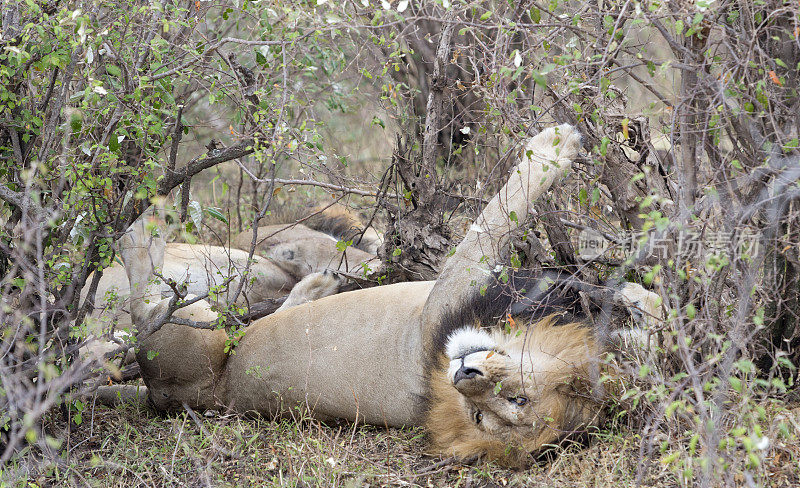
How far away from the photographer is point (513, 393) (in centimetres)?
298

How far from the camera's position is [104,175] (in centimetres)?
325

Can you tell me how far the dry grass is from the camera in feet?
9.12

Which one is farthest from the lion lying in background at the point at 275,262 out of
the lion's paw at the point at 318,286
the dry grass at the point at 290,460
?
the dry grass at the point at 290,460

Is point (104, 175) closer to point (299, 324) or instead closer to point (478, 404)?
point (299, 324)

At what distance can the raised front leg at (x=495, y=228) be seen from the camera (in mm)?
3355

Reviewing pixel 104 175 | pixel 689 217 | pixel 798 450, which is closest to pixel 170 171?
pixel 104 175

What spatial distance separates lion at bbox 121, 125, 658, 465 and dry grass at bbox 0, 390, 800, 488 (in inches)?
3.7

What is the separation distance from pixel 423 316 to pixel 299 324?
691 mm

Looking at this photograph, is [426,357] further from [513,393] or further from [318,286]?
[318,286]

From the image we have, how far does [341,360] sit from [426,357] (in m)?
0.42

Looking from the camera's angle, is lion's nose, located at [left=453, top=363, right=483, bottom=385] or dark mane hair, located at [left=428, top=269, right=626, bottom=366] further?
dark mane hair, located at [left=428, top=269, right=626, bottom=366]

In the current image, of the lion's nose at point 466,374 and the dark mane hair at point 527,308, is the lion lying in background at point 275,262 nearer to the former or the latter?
the dark mane hair at point 527,308

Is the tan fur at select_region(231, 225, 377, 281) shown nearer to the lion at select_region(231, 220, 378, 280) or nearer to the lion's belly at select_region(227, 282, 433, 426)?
the lion at select_region(231, 220, 378, 280)

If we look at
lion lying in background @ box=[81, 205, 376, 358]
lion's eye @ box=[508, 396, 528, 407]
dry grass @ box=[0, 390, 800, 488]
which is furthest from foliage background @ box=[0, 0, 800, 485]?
lion lying in background @ box=[81, 205, 376, 358]
